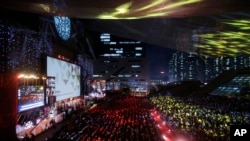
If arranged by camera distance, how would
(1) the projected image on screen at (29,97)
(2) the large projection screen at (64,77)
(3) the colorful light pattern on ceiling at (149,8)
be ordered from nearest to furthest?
(3) the colorful light pattern on ceiling at (149,8), (1) the projected image on screen at (29,97), (2) the large projection screen at (64,77)

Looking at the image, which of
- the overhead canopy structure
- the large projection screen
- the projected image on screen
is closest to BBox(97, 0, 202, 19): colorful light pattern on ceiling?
the overhead canopy structure

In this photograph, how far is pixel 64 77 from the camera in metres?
30.8

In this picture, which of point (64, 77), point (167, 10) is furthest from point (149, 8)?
point (64, 77)

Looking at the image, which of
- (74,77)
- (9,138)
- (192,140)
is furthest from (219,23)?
(74,77)

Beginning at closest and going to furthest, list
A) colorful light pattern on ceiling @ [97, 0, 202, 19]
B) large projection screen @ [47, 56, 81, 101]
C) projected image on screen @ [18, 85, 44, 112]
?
1. colorful light pattern on ceiling @ [97, 0, 202, 19]
2. projected image on screen @ [18, 85, 44, 112]
3. large projection screen @ [47, 56, 81, 101]

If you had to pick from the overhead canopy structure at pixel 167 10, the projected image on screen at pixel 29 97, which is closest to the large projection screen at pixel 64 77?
the projected image on screen at pixel 29 97

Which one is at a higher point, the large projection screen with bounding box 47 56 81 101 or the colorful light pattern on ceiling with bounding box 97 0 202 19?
the colorful light pattern on ceiling with bounding box 97 0 202 19

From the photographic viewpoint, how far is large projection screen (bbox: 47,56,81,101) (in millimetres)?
26275

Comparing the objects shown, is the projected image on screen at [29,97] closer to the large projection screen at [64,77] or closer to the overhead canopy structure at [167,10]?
the large projection screen at [64,77]

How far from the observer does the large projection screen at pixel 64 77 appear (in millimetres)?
26275

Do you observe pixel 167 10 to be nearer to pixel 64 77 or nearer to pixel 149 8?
pixel 149 8

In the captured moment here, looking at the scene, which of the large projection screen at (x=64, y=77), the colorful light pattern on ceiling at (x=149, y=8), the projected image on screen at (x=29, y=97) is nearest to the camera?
the colorful light pattern on ceiling at (x=149, y=8)

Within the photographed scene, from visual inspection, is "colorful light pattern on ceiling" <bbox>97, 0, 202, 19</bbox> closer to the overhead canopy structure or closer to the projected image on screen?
the overhead canopy structure

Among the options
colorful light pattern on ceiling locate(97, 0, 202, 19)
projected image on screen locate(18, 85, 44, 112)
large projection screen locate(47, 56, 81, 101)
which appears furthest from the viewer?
large projection screen locate(47, 56, 81, 101)
